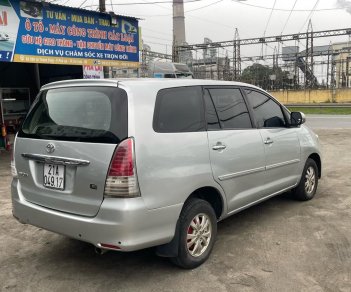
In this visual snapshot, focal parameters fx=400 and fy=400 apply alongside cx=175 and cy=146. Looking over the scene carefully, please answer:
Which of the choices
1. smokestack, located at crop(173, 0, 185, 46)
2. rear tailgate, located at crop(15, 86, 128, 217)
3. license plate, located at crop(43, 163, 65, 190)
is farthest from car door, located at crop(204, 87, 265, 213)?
smokestack, located at crop(173, 0, 185, 46)

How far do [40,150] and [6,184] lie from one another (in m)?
4.35

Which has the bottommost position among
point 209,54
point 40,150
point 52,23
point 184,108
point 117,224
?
point 117,224

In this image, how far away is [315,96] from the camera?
39.3m

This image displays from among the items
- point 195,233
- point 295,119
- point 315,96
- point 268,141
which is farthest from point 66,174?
point 315,96

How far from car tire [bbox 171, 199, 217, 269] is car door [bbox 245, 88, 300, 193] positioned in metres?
1.22

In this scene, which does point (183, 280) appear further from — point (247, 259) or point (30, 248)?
point (30, 248)

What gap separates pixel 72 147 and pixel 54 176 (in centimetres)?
34

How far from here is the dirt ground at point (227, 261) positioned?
11.5ft

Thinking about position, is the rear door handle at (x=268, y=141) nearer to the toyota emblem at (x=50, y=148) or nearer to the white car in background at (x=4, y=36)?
the toyota emblem at (x=50, y=148)

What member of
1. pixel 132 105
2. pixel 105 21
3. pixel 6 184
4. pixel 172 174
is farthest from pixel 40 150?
pixel 105 21

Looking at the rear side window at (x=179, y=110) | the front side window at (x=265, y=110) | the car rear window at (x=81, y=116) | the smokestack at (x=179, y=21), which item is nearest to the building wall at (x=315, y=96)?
the smokestack at (x=179, y=21)

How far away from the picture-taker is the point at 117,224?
3139mm

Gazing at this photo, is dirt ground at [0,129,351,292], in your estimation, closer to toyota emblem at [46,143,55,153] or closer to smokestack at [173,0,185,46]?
toyota emblem at [46,143,55,153]

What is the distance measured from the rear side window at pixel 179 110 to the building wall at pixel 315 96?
37.7 m
